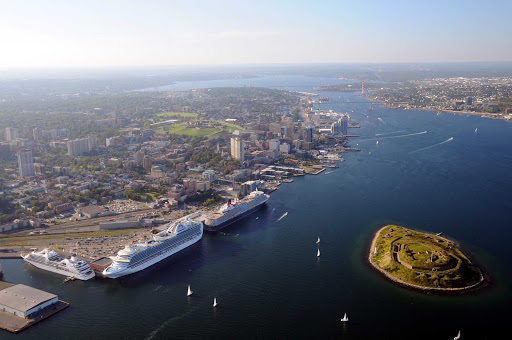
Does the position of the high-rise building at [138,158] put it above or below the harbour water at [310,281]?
above

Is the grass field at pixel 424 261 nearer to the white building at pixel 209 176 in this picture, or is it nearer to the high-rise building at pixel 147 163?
the white building at pixel 209 176

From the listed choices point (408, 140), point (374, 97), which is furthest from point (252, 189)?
point (374, 97)

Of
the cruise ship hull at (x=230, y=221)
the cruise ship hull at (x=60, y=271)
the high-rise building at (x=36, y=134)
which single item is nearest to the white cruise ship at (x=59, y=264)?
the cruise ship hull at (x=60, y=271)

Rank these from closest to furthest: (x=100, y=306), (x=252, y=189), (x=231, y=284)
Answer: (x=100, y=306), (x=231, y=284), (x=252, y=189)

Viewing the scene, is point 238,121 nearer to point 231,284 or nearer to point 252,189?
point 252,189

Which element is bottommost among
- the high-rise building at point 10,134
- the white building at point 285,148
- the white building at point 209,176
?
the white building at point 209,176

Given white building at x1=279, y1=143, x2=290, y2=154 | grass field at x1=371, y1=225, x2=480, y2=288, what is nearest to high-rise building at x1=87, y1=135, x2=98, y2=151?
white building at x1=279, y1=143, x2=290, y2=154

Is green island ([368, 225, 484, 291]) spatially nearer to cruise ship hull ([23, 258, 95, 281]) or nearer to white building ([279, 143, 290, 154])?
cruise ship hull ([23, 258, 95, 281])

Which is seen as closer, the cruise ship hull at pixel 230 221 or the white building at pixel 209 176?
the cruise ship hull at pixel 230 221
